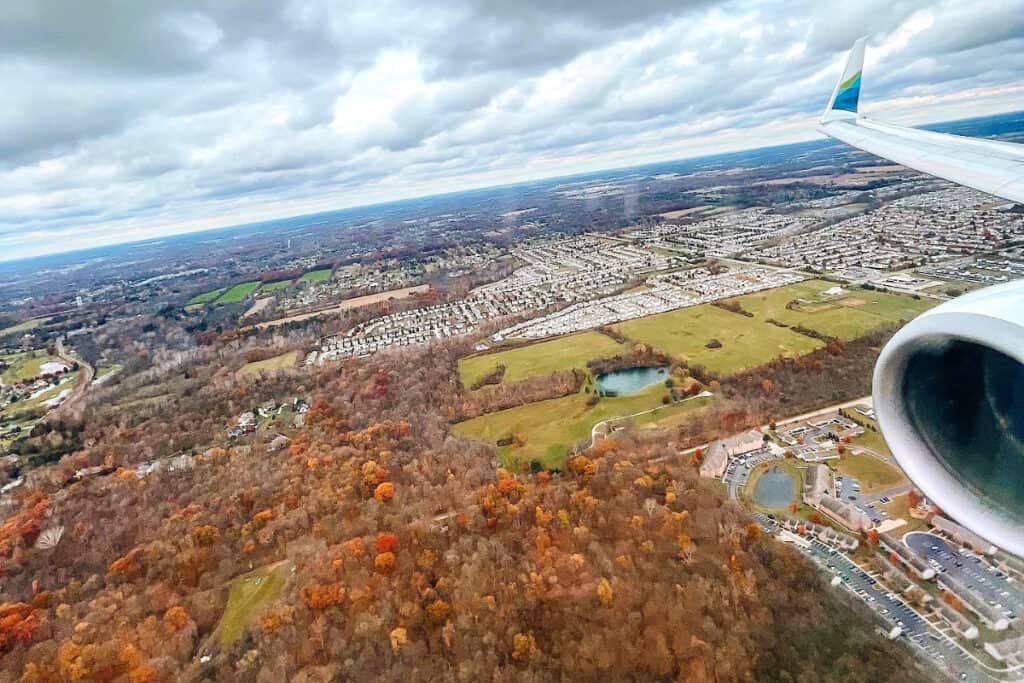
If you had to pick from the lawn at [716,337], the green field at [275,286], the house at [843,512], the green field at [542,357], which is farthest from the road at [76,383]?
the house at [843,512]

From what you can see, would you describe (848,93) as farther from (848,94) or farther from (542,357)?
(542,357)

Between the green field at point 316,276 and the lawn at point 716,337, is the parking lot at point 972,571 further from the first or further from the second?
the green field at point 316,276

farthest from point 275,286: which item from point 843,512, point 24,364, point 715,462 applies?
point 843,512

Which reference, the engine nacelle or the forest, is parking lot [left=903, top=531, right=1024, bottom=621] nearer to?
the forest

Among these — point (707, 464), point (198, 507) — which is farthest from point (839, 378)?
point (198, 507)

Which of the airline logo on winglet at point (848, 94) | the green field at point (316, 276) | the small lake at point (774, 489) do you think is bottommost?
the small lake at point (774, 489)

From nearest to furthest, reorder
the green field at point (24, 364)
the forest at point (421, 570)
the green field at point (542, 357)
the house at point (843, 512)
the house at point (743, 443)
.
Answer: the forest at point (421, 570) < the house at point (843, 512) < the house at point (743, 443) < the green field at point (542, 357) < the green field at point (24, 364)

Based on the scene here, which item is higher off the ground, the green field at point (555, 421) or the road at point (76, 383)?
the road at point (76, 383)
